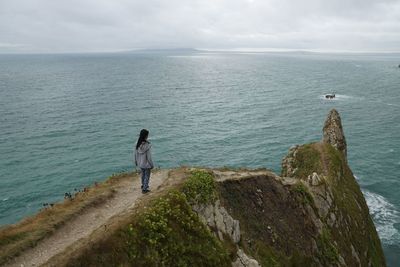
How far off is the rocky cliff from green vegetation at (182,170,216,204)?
7 centimetres

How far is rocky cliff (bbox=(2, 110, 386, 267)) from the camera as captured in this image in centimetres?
1873

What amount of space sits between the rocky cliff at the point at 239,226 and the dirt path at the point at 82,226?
1241mm

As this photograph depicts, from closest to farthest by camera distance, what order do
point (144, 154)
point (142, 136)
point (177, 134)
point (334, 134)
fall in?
point (142, 136)
point (144, 154)
point (334, 134)
point (177, 134)

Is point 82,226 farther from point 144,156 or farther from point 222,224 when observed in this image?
point 222,224

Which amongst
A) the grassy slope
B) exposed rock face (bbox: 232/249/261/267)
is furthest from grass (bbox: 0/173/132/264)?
the grassy slope

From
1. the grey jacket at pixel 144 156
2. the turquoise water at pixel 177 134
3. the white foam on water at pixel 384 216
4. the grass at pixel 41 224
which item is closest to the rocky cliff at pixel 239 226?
the grey jacket at pixel 144 156

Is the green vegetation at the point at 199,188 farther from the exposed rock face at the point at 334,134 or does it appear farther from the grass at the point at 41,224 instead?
the exposed rock face at the point at 334,134

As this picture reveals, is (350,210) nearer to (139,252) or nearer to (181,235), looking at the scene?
(181,235)

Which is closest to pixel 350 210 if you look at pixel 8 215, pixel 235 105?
pixel 8 215

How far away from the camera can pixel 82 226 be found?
68.5 ft

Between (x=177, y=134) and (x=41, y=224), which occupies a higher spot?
(x=41, y=224)

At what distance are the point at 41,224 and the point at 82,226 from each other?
220cm

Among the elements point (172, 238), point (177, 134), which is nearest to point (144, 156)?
point (172, 238)

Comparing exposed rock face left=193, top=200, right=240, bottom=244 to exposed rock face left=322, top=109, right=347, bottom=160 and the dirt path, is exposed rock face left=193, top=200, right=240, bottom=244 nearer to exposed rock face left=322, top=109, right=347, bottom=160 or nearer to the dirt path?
the dirt path
